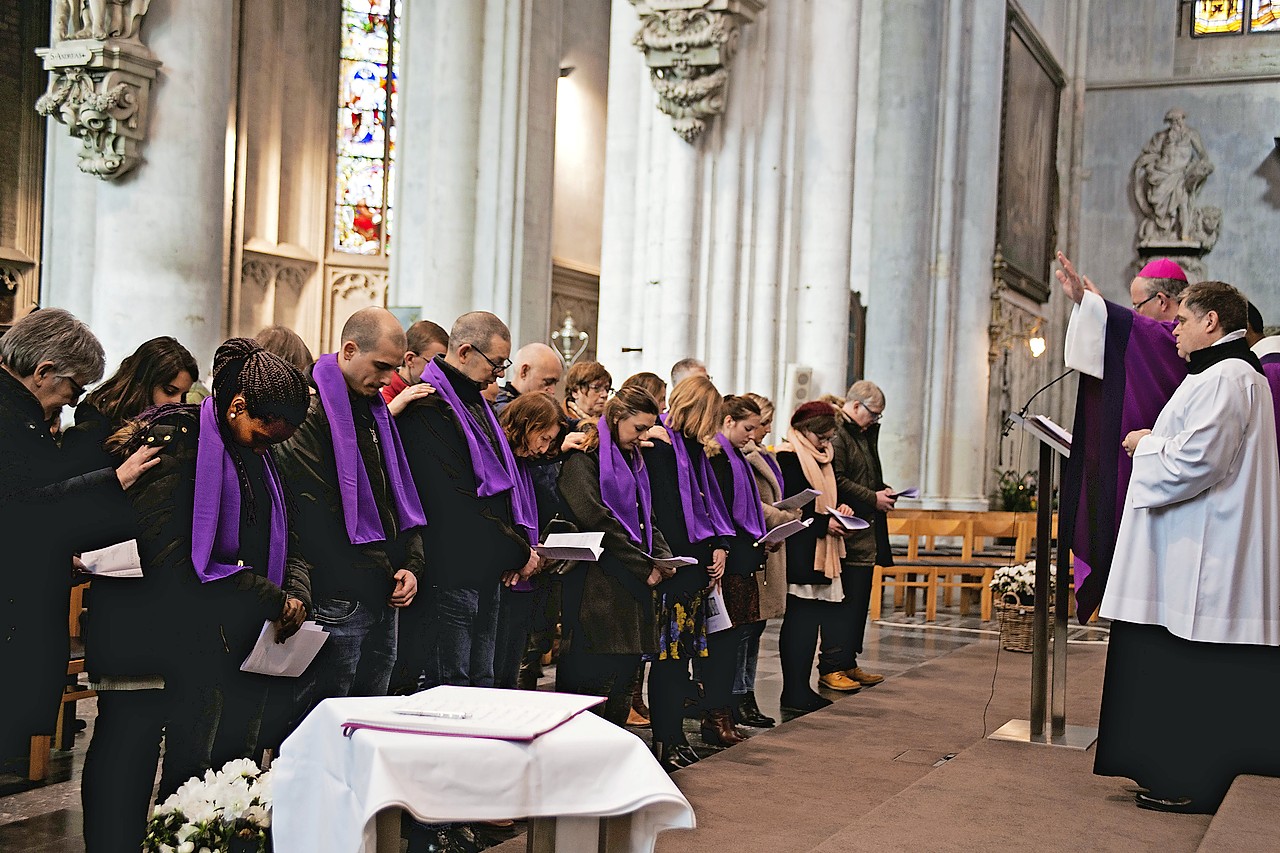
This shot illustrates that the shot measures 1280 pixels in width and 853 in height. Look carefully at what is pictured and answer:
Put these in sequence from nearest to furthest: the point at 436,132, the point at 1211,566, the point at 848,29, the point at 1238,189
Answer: the point at 1211,566
the point at 848,29
the point at 436,132
the point at 1238,189

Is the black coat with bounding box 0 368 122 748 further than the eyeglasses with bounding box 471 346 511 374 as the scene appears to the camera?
No

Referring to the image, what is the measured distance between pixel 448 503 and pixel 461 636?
472 mm

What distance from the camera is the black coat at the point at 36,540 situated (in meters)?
3.73

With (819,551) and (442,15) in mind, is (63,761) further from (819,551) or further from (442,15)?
(442,15)

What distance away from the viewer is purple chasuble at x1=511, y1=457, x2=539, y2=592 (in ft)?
17.2

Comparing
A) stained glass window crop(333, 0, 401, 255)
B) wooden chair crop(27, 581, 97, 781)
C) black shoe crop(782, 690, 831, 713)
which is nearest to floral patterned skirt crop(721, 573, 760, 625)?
black shoe crop(782, 690, 831, 713)

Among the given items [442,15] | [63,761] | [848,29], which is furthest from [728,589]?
[442,15]

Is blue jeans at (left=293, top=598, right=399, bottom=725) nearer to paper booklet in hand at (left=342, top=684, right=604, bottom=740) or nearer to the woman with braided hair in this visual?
the woman with braided hair

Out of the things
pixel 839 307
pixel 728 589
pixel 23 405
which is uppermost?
pixel 839 307

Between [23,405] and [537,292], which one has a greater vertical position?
[537,292]

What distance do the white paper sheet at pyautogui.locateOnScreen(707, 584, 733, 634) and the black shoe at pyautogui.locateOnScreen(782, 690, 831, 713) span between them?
4.52ft

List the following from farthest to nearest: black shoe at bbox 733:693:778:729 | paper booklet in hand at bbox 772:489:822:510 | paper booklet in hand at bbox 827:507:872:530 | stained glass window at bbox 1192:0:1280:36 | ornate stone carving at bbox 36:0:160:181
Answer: stained glass window at bbox 1192:0:1280:36, paper booklet in hand at bbox 827:507:872:530, ornate stone carving at bbox 36:0:160:181, black shoe at bbox 733:693:778:729, paper booklet in hand at bbox 772:489:822:510

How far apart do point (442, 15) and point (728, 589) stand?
832 cm

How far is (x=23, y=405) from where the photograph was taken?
12.5 feet
